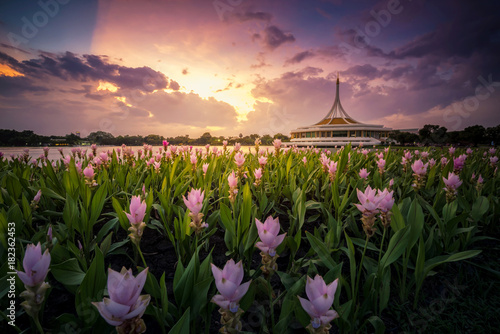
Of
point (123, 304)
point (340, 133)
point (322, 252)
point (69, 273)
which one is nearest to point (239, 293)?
point (123, 304)

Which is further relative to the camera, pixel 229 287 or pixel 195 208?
pixel 195 208

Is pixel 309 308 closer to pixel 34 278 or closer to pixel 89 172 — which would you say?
pixel 34 278

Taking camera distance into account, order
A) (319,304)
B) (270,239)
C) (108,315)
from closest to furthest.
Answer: (108,315) < (319,304) < (270,239)

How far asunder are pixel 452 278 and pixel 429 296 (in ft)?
0.99

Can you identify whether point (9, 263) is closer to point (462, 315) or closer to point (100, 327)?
point (100, 327)

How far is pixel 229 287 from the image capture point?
0.80m

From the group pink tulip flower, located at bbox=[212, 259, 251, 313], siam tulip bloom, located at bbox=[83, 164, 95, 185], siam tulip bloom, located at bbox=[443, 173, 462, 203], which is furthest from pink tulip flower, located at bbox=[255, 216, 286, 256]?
siam tulip bloom, located at bbox=[83, 164, 95, 185]

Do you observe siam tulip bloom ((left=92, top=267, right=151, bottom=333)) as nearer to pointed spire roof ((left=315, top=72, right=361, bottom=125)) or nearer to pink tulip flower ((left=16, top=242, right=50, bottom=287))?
pink tulip flower ((left=16, top=242, right=50, bottom=287))

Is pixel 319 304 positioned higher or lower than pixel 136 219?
lower

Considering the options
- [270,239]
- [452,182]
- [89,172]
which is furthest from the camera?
[89,172]

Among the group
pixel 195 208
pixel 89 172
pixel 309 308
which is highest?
pixel 89 172

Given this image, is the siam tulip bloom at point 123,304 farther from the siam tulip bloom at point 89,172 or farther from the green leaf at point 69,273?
the siam tulip bloom at point 89,172

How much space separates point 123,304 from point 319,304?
0.66 m

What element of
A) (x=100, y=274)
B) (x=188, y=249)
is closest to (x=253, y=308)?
(x=188, y=249)
